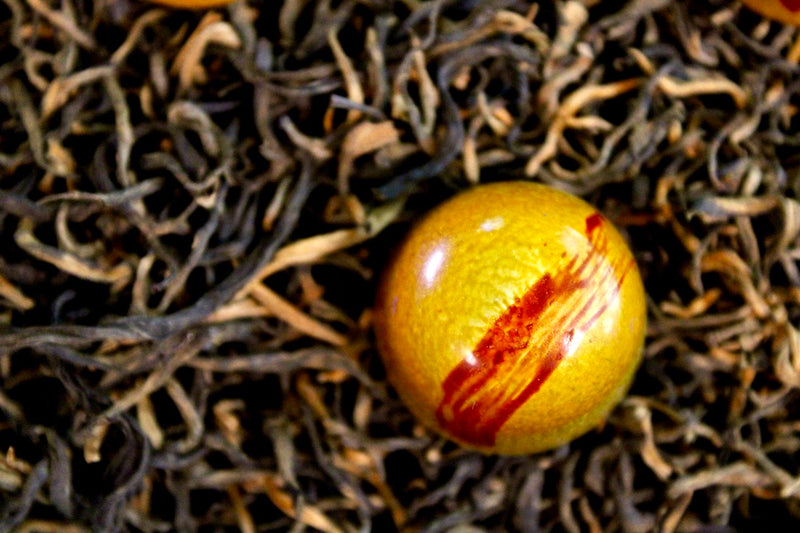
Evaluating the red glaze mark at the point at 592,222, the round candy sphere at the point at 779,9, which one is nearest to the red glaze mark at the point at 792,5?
the round candy sphere at the point at 779,9

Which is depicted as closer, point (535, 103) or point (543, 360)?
point (543, 360)

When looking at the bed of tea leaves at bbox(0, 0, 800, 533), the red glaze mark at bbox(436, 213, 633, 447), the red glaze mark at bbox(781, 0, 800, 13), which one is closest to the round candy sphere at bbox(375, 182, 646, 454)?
the red glaze mark at bbox(436, 213, 633, 447)

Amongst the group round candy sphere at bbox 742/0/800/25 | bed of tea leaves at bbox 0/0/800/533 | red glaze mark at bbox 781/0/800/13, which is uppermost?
red glaze mark at bbox 781/0/800/13

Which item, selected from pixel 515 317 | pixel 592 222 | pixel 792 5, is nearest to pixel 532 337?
pixel 515 317

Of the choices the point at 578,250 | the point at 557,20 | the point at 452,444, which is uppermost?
the point at 557,20

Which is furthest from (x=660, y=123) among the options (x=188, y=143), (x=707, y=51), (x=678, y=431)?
(x=188, y=143)

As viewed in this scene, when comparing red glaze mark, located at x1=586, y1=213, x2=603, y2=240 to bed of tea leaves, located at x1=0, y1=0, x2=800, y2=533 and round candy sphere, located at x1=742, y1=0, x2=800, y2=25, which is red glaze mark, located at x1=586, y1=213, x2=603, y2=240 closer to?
bed of tea leaves, located at x1=0, y1=0, x2=800, y2=533

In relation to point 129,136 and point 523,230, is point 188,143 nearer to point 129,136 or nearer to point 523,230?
point 129,136

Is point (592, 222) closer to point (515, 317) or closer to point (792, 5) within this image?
point (515, 317)
